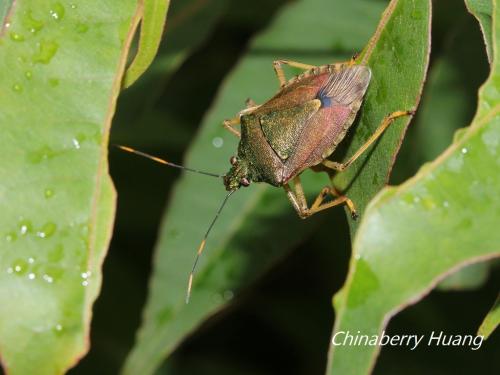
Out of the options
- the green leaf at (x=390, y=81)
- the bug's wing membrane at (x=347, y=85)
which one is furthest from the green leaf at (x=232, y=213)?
the green leaf at (x=390, y=81)

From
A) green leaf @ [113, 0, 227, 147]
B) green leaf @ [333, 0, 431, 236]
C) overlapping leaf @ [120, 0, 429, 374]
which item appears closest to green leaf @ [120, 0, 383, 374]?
overlapping leaf @ [120, 0, 429, 374]

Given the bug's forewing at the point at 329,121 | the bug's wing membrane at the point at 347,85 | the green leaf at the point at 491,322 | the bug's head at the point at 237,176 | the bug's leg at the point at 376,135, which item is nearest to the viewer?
the green leaf at the point at 491,322

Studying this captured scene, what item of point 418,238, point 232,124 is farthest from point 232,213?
point 418,238

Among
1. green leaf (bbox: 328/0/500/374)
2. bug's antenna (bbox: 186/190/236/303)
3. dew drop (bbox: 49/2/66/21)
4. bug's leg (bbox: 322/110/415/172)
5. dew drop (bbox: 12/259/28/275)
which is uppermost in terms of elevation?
green leaf (bbox: 328/0/500/374)

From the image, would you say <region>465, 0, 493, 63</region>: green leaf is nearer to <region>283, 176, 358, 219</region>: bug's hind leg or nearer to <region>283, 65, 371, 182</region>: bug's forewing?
<region>283, 65, 371, 182</region>: bug's forewing

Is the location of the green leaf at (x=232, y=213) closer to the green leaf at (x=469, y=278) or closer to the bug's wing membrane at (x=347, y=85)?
the bug's wing membrane at (x=347, y=85)

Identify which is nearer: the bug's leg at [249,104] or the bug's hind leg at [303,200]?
the bug's hind leg at [303,200]
